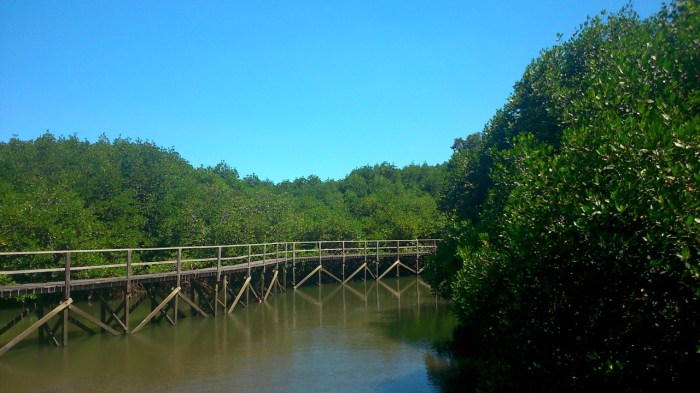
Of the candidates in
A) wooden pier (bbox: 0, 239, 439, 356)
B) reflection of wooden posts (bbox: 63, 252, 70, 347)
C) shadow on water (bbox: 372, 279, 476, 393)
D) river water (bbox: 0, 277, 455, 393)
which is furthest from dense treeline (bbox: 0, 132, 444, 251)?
shadow on water (bbox: 372, 279, 476, 393)

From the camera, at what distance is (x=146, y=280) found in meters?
14.5

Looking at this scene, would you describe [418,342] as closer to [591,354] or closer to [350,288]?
[591,354]

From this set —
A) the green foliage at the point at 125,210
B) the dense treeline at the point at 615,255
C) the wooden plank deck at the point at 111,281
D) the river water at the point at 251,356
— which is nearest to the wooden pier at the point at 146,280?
the wooden plank deck at the point at 111,281

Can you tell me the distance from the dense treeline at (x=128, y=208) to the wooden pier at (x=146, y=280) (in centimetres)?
82

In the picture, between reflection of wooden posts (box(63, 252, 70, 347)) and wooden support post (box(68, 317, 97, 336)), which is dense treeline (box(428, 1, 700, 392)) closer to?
reflection of wooden posts (box(63, 252, 70, 347))

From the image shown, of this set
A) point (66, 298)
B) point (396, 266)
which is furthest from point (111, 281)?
point (396, 266)

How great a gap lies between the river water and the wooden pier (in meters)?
0.75

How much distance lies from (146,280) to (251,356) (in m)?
4.52

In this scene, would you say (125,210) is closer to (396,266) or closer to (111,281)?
(111,281)

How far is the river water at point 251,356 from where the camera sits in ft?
31.9

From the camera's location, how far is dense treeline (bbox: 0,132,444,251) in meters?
16.3

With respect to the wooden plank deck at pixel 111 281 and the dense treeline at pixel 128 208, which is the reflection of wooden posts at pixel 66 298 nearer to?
the wooden plank deck at pixel 111 281

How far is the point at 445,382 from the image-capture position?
9.80 m

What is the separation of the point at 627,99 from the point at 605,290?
283 centimetres
